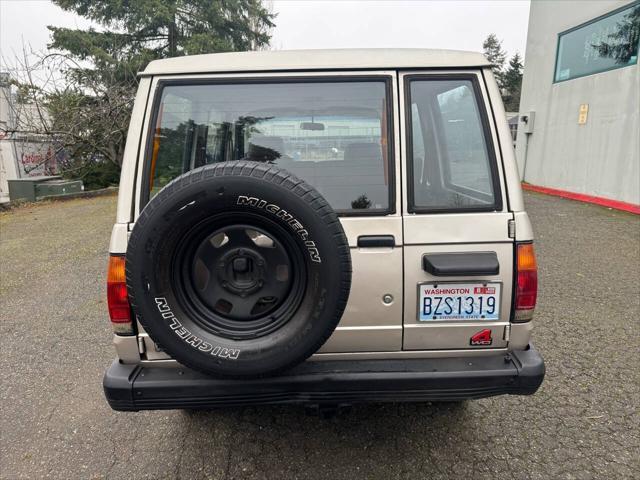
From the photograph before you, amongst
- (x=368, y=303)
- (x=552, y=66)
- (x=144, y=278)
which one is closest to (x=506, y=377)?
(x=368, y=303)

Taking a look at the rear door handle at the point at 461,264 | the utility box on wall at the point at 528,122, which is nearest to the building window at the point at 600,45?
the utility box on wall at the point at 528,122

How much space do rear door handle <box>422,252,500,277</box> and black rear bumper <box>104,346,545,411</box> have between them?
0.47m

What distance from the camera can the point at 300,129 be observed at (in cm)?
213

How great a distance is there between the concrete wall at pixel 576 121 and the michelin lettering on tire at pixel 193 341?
11.0 metres

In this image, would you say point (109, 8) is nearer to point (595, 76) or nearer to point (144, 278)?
point (595, 76)

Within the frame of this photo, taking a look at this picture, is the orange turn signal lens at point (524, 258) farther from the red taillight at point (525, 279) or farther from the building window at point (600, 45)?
the building window at point (600, 45)

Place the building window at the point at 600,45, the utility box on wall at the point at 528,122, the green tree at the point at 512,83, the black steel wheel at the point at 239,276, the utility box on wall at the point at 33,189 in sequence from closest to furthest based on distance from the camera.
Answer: the black steel wheel at the point at 239,276 → the building window at the point at 600,45 → the utility box on wall at the point at 528,122 → the utility box on wall at the point at 33,189 → the green tree at the point at 512,83

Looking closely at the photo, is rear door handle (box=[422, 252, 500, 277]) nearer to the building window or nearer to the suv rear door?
the suv rear door

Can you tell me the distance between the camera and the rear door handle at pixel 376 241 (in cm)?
198

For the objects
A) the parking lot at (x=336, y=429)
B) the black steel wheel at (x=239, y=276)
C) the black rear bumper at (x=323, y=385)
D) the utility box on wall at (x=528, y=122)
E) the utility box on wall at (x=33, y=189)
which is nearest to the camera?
the black steel wheel at (x=239, y=276)

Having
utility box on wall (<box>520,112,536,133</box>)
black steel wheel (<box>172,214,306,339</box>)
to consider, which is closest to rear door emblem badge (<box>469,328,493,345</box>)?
black steel wheel (<box>172,214,306,339</box>)

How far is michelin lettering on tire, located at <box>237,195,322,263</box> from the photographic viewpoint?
5.62 feet

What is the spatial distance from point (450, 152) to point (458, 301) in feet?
2.59

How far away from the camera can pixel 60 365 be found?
345cm
